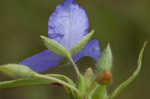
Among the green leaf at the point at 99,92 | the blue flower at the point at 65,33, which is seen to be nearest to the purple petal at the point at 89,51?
the blue flower at the point at 65,33

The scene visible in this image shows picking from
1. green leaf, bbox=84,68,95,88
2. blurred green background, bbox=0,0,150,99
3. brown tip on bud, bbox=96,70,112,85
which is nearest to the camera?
brown tip on bud, bbox=96,70,112,85

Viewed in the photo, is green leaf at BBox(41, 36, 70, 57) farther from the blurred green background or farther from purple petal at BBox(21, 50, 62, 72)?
the blurred green background

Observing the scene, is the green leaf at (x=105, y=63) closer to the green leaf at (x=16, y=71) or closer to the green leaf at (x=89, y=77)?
the green leaf at (x=89, y=77)

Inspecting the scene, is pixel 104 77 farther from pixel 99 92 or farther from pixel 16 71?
pixel 16 71

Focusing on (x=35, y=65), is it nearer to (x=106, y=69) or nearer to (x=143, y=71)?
(x=106, y=69)

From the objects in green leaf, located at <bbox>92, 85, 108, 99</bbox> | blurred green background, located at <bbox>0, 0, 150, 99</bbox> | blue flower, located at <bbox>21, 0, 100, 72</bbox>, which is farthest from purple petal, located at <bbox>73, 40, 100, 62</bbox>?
blurred green background, located at <bbox>0, 0, 150, 99</bbox>

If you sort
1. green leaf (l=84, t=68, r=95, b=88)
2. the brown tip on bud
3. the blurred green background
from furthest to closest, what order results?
the blurred green background
green leaf (l=84, t=68, r=95, b=88)
the brown tip on bud

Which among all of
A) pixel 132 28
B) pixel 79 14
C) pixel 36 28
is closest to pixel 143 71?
pixel 132 28
